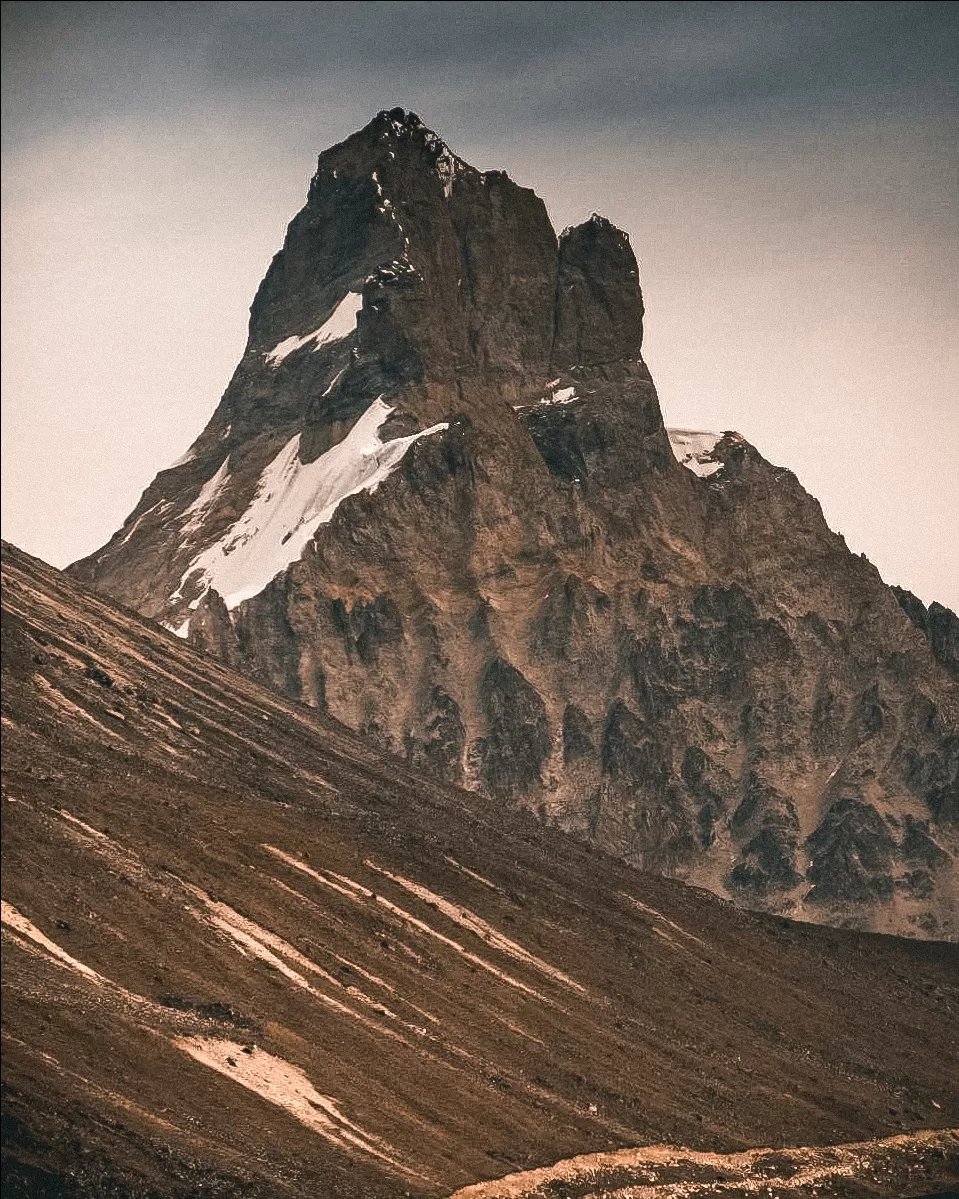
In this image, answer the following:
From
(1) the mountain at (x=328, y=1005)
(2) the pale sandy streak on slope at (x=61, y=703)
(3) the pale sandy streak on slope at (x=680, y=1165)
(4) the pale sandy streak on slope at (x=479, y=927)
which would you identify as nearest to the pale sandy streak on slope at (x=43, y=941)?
(1) the mountain at (x=328, y=1005)

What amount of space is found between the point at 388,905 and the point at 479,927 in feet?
39.2

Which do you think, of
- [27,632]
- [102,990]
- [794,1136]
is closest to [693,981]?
[794,1136]

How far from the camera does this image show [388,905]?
15500 cm

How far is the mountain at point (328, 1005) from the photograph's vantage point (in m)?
95.5

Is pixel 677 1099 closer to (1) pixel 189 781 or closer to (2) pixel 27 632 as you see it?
(1) pixel 189 781

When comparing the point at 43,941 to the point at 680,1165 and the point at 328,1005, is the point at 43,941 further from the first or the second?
the point at 680,1165

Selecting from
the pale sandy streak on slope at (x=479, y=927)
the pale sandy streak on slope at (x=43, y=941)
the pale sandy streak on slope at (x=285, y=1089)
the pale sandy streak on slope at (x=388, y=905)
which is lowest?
the pale sandy streak on slope at (x=285, y=1089)

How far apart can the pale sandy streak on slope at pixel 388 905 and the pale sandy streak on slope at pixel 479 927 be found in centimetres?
551

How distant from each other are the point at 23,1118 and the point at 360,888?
232 ft

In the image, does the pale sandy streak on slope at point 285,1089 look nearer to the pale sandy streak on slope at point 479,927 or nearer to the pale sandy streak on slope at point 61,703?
the pale sandy streak on slope at point 479,927

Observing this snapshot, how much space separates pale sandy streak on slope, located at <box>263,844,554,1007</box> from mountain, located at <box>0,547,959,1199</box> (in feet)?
1.09

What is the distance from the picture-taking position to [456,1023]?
13612 cm

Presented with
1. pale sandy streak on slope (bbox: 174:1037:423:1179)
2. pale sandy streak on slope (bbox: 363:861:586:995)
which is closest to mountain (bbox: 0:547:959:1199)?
pale sandy streak on slope (bbox: 174:1037:423:1179)

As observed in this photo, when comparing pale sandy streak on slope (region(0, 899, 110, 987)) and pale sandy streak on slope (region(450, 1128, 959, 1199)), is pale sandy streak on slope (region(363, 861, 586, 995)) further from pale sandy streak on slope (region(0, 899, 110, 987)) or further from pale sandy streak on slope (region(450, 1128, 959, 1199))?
pale sandy streak on slope (region(0, 899, 110, 987))
